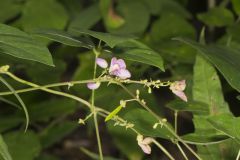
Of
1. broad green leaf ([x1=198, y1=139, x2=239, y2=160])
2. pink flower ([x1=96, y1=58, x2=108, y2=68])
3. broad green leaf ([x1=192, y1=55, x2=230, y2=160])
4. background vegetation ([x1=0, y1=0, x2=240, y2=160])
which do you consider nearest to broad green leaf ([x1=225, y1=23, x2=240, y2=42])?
background vegetation ([x1=0, y1=0, x2=240, y2=160])

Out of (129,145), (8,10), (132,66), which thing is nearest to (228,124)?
(132,66)

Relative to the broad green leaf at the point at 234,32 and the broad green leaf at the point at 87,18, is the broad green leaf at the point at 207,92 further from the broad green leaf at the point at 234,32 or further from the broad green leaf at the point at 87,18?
the broad green leaf at the point at 87,18

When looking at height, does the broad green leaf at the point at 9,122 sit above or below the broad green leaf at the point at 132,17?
below

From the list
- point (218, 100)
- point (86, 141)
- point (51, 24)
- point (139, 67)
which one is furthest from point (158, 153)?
point (86, 141)

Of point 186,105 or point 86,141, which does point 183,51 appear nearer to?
point 186,105

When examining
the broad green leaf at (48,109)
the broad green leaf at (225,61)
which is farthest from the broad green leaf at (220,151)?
the broad green leaf at (48,109)

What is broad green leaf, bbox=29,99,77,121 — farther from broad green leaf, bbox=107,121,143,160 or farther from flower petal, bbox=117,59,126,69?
flower petal, bbox=117,59,126,69
